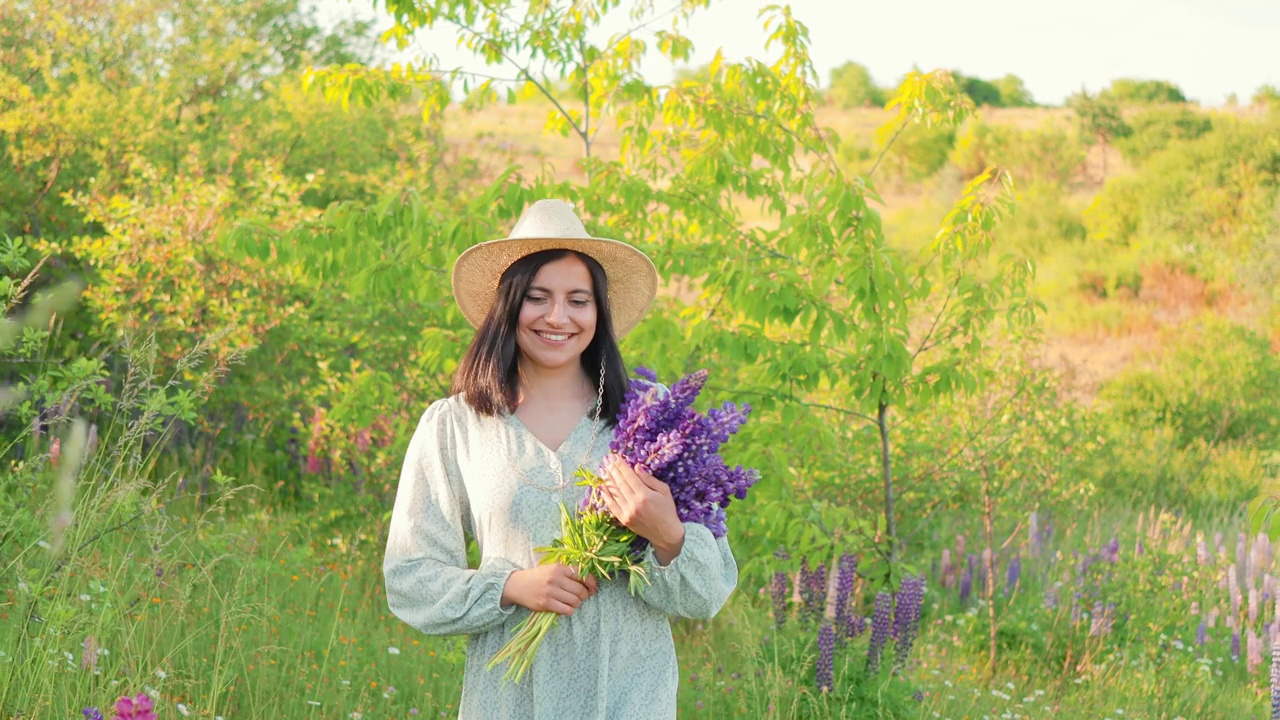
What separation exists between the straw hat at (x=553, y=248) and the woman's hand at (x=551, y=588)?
64 centimetres

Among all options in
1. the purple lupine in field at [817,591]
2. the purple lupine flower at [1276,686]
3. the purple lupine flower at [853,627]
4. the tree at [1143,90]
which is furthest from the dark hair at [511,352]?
the tree at [1143,90]

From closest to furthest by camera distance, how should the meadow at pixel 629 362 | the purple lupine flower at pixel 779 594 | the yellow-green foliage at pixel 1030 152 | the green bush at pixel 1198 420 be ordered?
1. the meadow at pixel 629 362
2. the purple lupine flower at pixel 779 594
3. the green bush at pixel 1198 420
4. the yellow-green foliage at pixel 1030 152

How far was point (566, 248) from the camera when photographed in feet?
8.02

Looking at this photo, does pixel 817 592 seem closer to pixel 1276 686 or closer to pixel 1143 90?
pixel 1276 686

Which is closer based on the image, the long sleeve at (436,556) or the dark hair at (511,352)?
the long sleeve at (436,556)

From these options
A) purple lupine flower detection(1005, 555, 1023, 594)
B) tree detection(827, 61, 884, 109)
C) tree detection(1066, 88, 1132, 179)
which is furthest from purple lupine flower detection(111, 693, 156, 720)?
tree detection(827, 61, 884, 109)

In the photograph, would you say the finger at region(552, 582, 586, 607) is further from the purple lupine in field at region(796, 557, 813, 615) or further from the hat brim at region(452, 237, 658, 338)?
the purple lupine in field at region(796, 557, 813, 615)

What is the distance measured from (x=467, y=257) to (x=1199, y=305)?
17.5m

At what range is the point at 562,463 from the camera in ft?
7.68

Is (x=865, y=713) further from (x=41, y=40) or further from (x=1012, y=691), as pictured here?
(x=41, y=40)

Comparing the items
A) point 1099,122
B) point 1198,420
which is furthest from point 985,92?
point 1198,420

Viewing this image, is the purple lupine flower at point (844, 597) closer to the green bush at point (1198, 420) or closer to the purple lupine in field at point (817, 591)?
the purple lupine in field at point (817, 591)

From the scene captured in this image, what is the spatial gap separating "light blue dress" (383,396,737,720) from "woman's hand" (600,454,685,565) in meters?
0.11

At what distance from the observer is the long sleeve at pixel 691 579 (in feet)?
7.18
